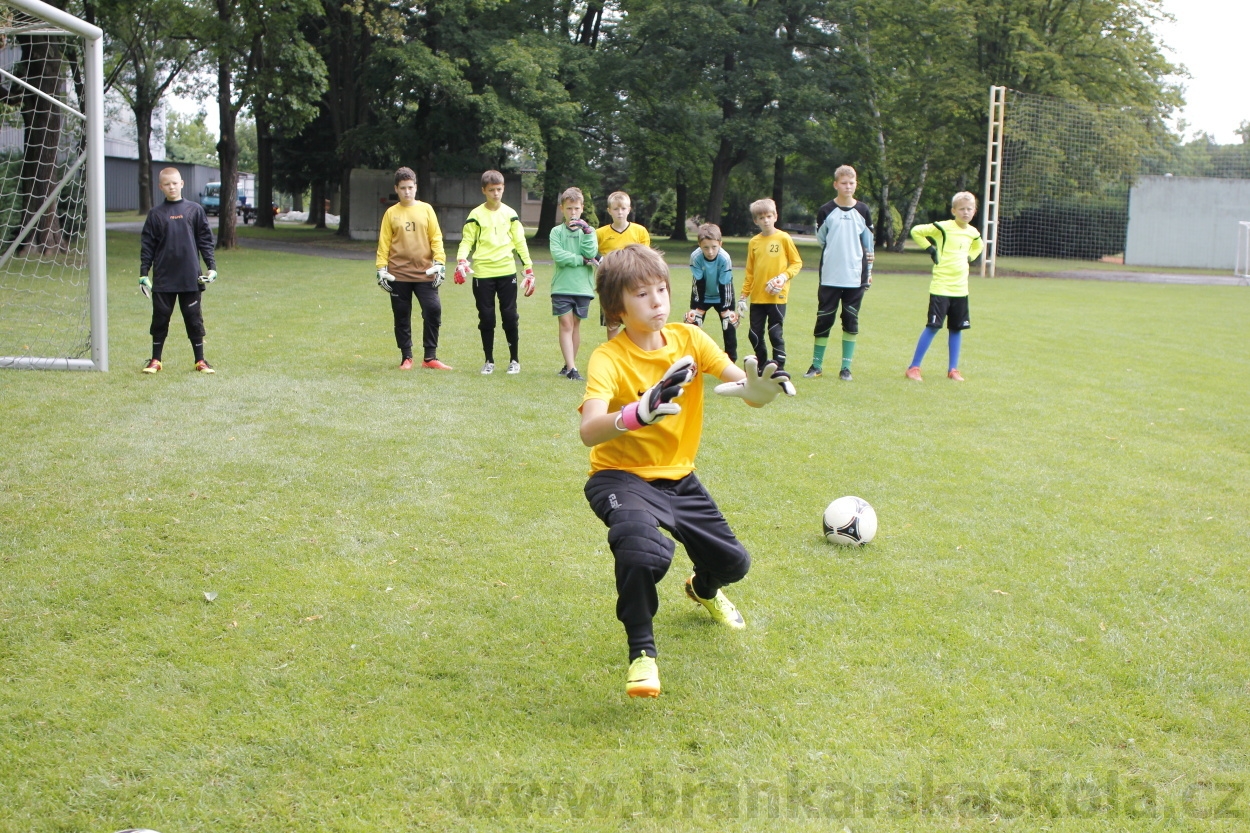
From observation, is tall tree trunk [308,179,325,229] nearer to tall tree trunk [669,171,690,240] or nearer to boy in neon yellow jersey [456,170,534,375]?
tall tree trunk [669,171,690,240]

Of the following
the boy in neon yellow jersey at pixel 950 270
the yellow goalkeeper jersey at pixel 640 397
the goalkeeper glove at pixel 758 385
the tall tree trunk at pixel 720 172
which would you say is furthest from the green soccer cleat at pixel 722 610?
the tall tree trunk at pixel 720 172

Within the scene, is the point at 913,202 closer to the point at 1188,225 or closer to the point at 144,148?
the point at 1188,225

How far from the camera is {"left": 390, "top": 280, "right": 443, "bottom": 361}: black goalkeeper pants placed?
36.4ft

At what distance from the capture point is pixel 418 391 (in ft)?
32.1

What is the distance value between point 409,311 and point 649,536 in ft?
26.2

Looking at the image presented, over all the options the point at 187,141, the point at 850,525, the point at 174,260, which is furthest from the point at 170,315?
the point at 187,141

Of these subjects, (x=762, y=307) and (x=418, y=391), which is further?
(x=762, y=307)

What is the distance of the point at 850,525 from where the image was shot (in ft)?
18.3

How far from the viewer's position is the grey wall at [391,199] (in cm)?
3797

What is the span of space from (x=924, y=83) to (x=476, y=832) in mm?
35541

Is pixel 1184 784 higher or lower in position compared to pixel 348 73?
lower

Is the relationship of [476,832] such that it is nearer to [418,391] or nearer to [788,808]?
[788,808]

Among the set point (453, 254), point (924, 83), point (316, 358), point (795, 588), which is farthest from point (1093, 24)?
point (795, 588)

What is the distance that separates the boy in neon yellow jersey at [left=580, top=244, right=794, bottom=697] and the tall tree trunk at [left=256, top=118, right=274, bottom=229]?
1591 inches
